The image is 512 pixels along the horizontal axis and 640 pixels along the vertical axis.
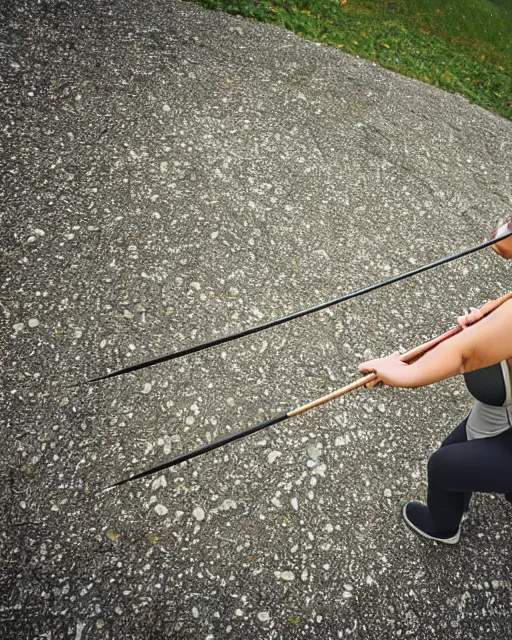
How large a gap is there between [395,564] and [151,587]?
146 cm

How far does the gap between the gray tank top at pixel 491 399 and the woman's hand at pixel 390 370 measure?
0.85 ft

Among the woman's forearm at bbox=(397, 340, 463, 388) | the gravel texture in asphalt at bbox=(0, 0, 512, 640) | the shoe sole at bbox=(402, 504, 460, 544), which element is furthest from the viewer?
the shoe sole at bbox=(402, 504, 460, 544)

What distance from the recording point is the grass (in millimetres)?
7406

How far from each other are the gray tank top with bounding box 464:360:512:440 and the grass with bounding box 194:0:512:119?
653 centimetres

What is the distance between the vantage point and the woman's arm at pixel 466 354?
188 centimetres

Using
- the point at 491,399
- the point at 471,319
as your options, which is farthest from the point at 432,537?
the point at 471,319

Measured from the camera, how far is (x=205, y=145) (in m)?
5.21

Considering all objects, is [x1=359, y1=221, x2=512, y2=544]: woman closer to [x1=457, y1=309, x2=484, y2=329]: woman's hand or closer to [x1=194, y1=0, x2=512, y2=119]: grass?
[x1=457, y1=309, x2=484, y2=329]: woman's hand

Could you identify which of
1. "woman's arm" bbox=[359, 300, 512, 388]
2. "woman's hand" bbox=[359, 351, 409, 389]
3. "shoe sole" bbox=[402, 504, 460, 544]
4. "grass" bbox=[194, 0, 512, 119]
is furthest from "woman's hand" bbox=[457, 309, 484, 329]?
"grass" bbox=[194, 0, 512, 119]

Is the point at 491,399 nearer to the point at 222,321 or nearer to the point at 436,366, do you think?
the point at 436,366

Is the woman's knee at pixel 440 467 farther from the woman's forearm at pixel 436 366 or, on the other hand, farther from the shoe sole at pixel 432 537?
the shoe sole at pixel 432 537

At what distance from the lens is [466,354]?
1972 millimetres

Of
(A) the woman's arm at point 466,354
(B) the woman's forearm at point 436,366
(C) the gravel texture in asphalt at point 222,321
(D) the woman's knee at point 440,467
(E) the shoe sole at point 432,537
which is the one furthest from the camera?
(E) the shoe sole at point 432,537

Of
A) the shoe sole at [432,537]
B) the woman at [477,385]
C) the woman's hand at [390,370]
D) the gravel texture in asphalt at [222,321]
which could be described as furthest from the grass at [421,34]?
the shoe sole at [432,537]
